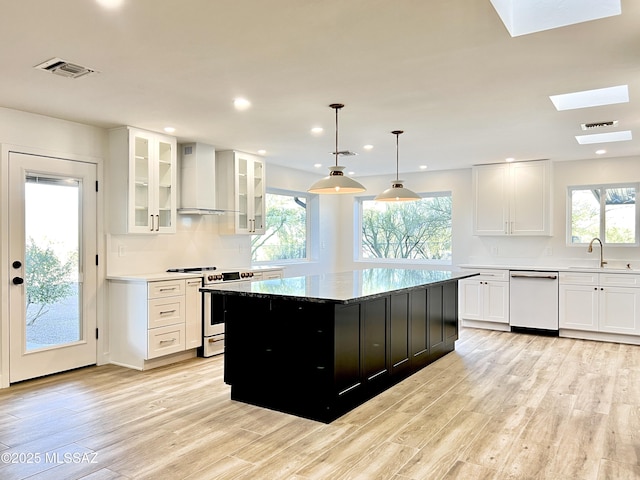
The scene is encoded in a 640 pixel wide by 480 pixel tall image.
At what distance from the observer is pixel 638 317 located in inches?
221

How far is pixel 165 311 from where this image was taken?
468 centimetres

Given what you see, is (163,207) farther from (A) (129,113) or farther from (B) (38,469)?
(B) (38,469)

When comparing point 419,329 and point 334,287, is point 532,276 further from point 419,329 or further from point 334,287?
point 334,287

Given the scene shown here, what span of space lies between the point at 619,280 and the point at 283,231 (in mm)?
4673

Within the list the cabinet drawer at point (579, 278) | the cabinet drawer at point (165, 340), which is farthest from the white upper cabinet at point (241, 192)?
the cabinet drawer at point (579, 278)

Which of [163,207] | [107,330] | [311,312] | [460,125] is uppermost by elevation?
[460,125]

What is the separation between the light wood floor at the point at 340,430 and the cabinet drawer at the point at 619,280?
155 centimetres

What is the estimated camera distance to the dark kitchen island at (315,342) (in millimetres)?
3195

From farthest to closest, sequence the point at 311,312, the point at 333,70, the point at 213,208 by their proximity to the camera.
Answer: the point at 213,208, the point at 311,312, the point at 333,70

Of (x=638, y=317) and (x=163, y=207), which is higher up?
(x=163, y=207)

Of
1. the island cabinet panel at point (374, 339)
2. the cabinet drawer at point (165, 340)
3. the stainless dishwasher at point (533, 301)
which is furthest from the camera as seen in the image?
the stainless dishwasher at point (533, 301)

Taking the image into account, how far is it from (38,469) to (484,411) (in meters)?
2.87

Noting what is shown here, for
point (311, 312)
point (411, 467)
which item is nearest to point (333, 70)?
point (311, 312)

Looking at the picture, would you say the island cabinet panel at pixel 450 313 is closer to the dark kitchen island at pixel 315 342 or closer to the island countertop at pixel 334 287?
the island countertop at pixel 334 287
